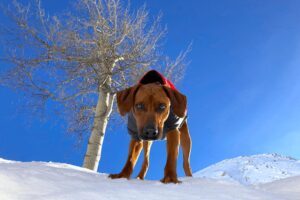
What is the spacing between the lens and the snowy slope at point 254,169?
14703 mm

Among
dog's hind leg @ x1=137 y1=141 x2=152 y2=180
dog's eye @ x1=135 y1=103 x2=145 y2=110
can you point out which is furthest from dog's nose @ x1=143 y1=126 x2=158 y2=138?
dog's hind leg @ x1=137 y1=141 x2=152 y2=180

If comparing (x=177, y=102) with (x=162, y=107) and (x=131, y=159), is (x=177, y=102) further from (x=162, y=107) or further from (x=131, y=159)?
(x=131, y=159)

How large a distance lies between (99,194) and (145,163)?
236cm

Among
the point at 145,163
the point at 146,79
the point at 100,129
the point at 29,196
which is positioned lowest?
the point at 29,196

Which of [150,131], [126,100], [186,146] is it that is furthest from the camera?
[186,146]

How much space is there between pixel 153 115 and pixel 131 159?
2.82 ft

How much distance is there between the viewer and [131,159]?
456 centimetres

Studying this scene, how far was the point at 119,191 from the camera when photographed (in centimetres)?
293

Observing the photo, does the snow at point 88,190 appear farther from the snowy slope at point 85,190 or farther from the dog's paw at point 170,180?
the dog's paw at point 170,180

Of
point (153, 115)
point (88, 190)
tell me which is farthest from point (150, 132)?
point (88, 190)

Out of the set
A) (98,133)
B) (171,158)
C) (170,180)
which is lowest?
(170,180)

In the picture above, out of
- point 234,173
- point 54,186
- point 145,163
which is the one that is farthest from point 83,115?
point 54,186

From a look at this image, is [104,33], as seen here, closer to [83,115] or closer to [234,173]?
[83,115]

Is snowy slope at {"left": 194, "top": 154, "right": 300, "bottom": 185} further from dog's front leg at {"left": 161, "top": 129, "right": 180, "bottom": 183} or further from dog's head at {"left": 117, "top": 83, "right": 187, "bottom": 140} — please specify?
dog's head at {"left": 117, "top": 83, "right": 187, "bottom": 140}
